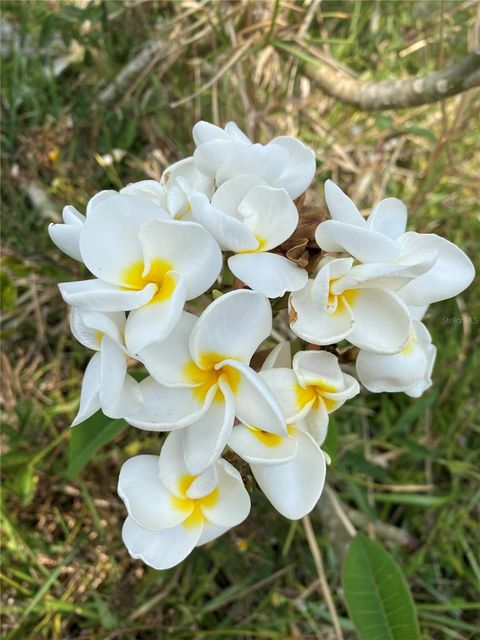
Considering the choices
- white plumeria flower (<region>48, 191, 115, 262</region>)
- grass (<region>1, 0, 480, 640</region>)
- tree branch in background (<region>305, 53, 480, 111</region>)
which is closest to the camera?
white plumeria flower (<region>48, 191, 115, 262</region>)

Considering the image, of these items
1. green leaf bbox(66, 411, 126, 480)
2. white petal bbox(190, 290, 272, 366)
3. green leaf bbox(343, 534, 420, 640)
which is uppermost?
white petal bbox(190, 290, 272, 366)

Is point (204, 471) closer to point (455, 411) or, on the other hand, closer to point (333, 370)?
point (333, 370)

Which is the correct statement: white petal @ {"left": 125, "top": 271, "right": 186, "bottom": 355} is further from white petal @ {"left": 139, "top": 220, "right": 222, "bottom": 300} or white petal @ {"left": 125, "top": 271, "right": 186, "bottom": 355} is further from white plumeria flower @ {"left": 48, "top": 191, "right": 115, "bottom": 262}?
white plumeria flower @ {"left": 48, "top": 191, "right": 115, "bottom": 262}

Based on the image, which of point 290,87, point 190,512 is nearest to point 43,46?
point 290,87

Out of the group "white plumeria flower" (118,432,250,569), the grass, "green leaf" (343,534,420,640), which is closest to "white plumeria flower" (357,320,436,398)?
"white plumeria flower" (118,432,250,569)

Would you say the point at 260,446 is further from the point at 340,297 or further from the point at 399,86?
the point at 399,86

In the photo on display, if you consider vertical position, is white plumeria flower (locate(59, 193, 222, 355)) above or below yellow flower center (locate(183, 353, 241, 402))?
above

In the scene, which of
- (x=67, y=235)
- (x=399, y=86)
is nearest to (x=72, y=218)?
(x=67, y=235)
